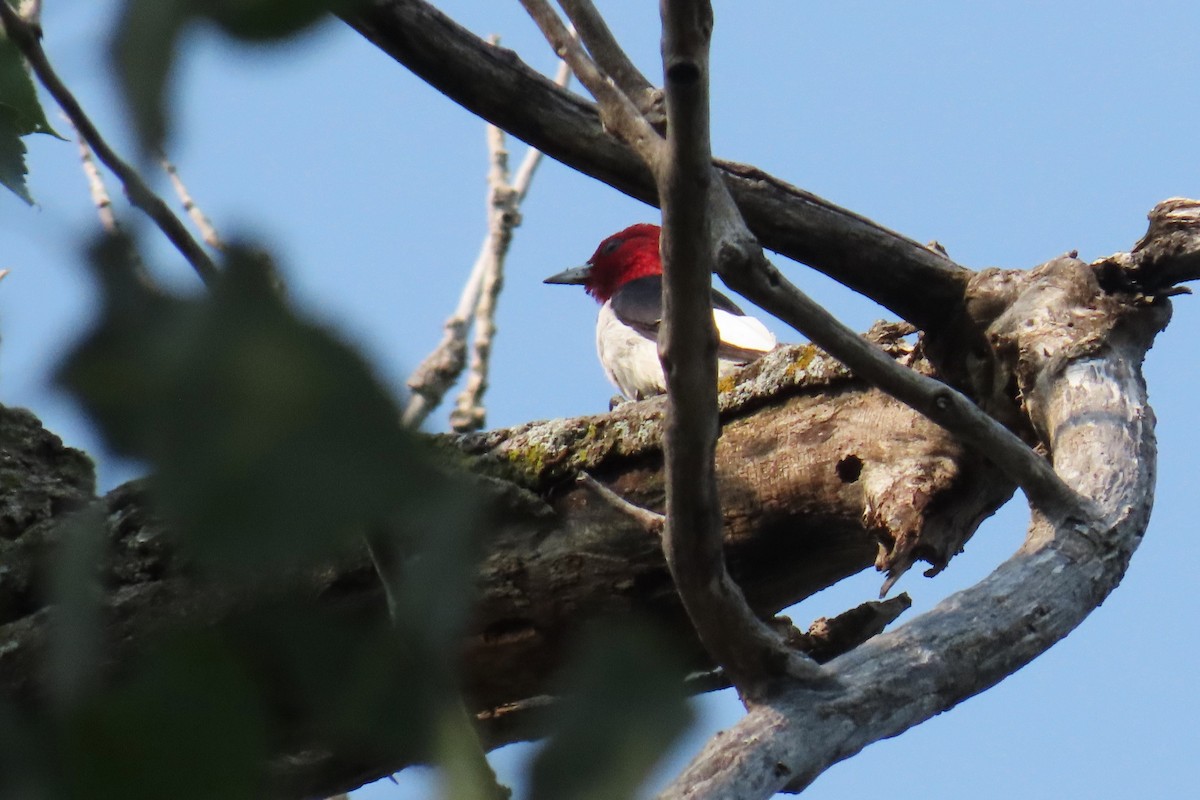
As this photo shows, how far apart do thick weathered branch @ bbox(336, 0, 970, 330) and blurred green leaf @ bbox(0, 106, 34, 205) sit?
1425 mm

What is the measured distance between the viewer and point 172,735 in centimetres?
61

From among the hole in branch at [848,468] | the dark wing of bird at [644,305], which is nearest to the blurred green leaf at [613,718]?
the hole in branch at [848,468]

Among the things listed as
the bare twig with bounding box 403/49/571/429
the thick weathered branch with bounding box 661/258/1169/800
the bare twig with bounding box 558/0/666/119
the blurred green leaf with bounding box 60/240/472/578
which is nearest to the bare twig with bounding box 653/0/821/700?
the thick weathered branch with bounding box 661/258/1169/800

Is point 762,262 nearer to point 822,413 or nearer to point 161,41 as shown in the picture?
point 822,413

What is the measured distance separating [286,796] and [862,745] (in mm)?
1609

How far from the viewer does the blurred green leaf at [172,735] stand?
603 millimetres

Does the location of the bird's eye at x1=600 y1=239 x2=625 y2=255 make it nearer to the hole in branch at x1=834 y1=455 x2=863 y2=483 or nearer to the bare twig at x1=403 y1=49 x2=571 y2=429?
the bare twig at x1=403 y1=49 x2=571 y2=429

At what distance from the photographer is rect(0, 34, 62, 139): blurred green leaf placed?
101 cm

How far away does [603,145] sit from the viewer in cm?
319

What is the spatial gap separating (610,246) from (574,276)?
34 centimetres

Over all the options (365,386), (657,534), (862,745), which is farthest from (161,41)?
(657,534)

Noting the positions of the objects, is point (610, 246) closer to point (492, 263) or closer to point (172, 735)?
point (492, 263)

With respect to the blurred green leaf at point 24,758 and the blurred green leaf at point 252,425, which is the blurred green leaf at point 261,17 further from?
the blurred green leaf at point 24,758

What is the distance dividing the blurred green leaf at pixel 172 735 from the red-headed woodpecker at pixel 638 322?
592 cm
